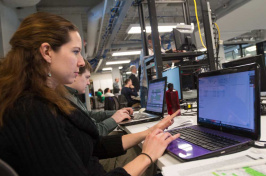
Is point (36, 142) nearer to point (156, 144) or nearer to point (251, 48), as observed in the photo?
point (156, 144)

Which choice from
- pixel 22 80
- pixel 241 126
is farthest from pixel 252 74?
pixel 22 80

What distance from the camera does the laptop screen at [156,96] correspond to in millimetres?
1589

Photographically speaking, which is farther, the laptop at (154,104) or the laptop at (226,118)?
the laptop at (154,104)

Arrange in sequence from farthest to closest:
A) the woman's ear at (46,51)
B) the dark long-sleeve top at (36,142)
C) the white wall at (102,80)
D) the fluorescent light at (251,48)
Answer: the white wall at (102,80) → the fluorescent light at (251,48) → the woman's ear at (46,51) → the dark long-sleeve top at (36,142)

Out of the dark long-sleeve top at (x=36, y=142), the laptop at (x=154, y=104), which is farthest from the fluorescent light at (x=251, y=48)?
the dark long-sleeve top at (x=36, y=142)

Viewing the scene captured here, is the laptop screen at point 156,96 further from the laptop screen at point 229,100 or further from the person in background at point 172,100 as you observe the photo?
the laptop screen at point 229,100

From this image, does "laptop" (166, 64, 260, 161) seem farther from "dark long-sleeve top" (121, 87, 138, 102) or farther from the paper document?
"dark long-sleeve top" (121, 87, 138, 102)

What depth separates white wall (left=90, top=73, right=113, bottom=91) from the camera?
50.3 ft

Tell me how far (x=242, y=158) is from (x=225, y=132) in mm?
253

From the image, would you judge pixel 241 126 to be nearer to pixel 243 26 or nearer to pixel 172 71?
pixel 172 71

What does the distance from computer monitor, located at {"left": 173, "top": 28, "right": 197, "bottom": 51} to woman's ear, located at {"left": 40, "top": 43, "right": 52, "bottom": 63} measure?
179 cm

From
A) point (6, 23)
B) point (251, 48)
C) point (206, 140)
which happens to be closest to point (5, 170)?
point (206, 140)

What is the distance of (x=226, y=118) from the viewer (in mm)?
867

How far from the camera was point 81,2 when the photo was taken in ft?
16.9
